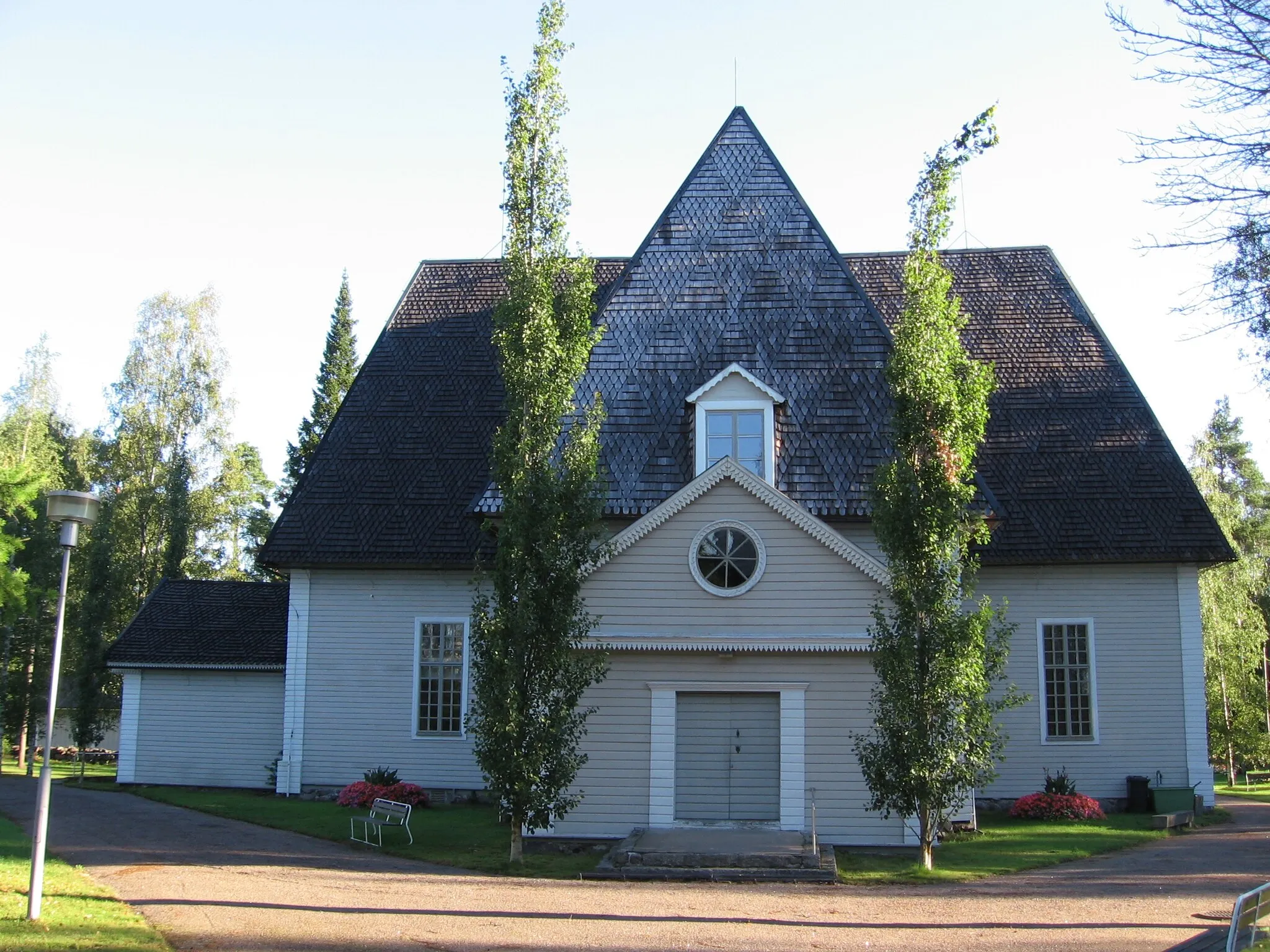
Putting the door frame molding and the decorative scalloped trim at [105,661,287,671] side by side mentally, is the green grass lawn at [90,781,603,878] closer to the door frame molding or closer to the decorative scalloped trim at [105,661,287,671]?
the door frame molding

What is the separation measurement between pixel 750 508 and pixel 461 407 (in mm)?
10552

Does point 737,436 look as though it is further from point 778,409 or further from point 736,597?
point 736,597

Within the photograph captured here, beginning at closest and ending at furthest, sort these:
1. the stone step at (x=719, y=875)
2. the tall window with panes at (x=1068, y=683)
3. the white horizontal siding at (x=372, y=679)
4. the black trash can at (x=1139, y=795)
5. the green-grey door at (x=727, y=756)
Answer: the stone step at (x=719, y=875)
the green-grey door at (x=727, y=756)
the black trash can at (x=1139, y=795)
the tall window with panes at (x=1068, y=683)
the white horizontal siding at (x=372, y=679)

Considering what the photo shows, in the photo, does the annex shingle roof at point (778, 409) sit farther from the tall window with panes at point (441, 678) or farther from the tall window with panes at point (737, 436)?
the tall window with panes at point (441, 678)

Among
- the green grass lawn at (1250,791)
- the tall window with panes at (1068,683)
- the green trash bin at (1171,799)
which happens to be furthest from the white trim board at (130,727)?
the green grass lawn at (1250,791)

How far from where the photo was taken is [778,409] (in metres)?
21.4

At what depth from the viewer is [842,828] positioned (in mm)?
18203

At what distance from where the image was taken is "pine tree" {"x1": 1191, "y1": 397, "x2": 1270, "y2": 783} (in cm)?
3738

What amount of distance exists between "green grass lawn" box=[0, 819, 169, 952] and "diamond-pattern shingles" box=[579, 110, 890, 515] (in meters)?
10.6

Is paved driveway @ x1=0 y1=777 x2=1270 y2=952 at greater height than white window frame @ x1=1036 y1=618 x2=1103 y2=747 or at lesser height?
lesser

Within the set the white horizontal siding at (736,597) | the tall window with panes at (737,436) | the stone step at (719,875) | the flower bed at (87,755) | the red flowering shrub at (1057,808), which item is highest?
the tall window with panes at (737,436)

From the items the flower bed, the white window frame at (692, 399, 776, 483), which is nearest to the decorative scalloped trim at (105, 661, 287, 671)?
the white window frame at (692, 399, 776, 483)

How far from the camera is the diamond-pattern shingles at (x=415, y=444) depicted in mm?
24578

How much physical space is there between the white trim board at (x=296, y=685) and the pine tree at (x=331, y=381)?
20.8 meters
